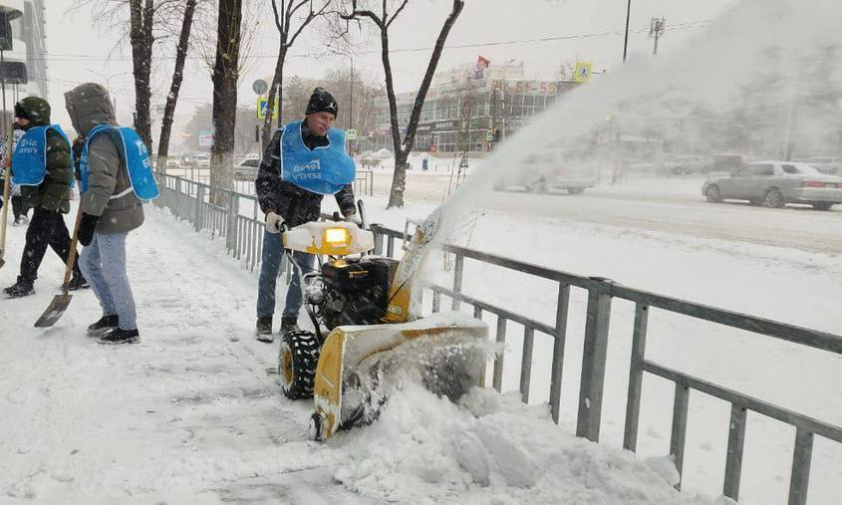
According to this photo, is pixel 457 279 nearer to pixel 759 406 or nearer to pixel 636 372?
pixel 636 372

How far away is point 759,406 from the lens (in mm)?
2344

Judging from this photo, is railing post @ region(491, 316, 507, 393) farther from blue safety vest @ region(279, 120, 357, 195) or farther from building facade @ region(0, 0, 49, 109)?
building facade @ region(0, 0, 49, 109)

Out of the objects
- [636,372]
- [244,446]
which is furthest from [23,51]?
[636,372]

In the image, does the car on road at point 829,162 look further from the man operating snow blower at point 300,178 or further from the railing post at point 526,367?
the man operating snow blower at point 300,178

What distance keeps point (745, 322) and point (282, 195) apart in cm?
342

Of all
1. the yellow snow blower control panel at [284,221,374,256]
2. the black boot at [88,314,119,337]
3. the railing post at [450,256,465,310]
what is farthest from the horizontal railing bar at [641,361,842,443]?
the black boot at [88,314,119,337]

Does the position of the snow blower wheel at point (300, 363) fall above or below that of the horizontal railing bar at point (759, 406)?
below

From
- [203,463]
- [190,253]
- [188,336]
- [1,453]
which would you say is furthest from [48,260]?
[203,463]

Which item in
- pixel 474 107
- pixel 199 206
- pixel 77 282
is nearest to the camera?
pixel 77 282

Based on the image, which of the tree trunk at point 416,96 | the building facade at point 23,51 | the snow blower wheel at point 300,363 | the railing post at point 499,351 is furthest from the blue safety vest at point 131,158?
the tree trunk at point 416,96

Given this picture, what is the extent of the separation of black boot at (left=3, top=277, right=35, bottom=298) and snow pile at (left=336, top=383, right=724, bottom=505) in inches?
179

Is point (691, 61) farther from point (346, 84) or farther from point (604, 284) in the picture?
point (346, 84)

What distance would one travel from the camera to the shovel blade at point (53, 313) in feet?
16.5

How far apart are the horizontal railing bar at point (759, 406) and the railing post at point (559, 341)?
0.49 meters
